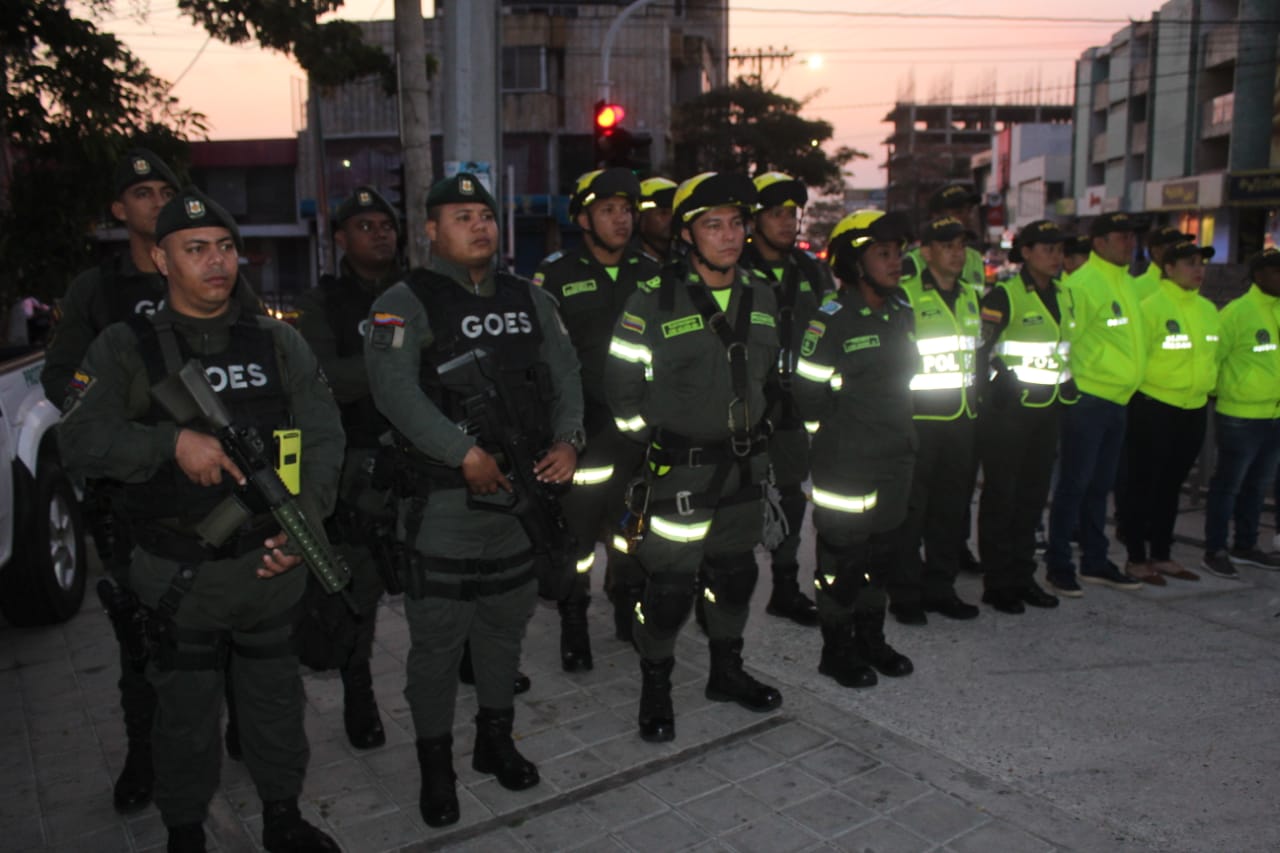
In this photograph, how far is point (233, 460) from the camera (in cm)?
323

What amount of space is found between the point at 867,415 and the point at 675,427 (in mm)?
1128

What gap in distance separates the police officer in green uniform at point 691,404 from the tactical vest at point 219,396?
156 centimetres

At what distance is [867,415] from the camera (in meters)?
5.03

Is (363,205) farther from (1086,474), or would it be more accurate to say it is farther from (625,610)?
(1086,474)

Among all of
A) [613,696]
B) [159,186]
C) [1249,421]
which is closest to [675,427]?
[613,696]

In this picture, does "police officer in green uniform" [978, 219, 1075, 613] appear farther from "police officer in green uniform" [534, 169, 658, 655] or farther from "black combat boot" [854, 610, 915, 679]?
"police officer in green uniform" [534, 169, 658, 655]

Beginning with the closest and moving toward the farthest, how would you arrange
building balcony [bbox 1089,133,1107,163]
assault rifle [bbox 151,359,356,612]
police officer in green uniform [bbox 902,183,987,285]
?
assault rifle [bbox 151,359,356,612]
police officer in green uniform [bbox 902,183,987,285]
building balcony [bbox 1089,133,1107,163]

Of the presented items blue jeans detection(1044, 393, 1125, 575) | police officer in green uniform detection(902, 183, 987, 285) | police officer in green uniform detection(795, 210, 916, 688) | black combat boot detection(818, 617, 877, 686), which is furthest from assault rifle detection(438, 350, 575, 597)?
blue jeans detection(1044, 393, 1125, 575)

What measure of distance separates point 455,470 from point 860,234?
246 centimetres

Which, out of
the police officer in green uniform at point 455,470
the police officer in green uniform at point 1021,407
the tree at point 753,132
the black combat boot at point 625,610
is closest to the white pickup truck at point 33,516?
the police officer in green uniform at point 455,470

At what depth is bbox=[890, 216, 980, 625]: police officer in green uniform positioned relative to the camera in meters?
5.73

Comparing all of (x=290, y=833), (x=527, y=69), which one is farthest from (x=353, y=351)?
(x=527, y=69)

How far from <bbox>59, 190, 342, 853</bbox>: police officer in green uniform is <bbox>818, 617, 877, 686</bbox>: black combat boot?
8.52 feet

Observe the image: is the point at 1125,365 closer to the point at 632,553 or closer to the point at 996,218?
the point at 632,553
